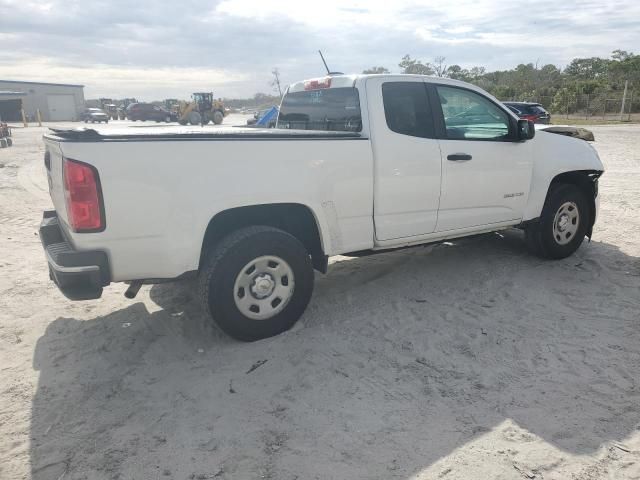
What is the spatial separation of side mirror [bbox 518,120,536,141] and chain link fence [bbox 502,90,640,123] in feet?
119

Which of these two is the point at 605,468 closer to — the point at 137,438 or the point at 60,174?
the point at 137,438

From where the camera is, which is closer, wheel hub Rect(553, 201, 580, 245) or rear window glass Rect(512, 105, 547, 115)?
wheel hub Rect(553, 201, 580, 245)

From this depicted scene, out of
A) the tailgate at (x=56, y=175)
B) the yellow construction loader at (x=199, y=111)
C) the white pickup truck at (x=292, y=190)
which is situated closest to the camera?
the white pickup truck at (x=292, y=190)

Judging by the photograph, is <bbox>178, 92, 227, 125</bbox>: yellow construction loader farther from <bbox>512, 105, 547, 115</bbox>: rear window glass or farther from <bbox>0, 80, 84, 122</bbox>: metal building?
<bbox>0, 80, 84, 122</bbox>: metal building

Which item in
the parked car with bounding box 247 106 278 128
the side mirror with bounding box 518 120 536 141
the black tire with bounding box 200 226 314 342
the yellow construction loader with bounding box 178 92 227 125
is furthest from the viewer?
the yellow construction loader with bounding box 178 92 227 125

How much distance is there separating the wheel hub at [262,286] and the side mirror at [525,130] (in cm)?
285

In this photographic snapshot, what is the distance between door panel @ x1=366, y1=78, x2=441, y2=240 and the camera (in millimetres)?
4070

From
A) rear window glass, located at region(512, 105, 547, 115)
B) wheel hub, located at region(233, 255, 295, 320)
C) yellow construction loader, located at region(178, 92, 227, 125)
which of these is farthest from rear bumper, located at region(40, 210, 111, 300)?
yellow construction loader, located at region(178, 92, 227, 125)

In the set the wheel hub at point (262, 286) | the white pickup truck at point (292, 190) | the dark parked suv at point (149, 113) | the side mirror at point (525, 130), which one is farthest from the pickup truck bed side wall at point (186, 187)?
the dark parked suv at point (149, 113)

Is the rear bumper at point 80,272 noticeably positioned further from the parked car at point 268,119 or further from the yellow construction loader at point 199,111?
the yellow construction loader at point 199,111

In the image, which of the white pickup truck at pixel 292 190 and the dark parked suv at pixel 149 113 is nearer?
the white pickup truck at pixel 292 190

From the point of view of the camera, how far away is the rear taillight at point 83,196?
3.02 m

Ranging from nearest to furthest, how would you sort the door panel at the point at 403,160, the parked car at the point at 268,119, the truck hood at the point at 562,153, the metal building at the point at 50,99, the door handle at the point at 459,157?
the door panel at the point at 403,160
the door handle at the point at 459,157
the truck hood at the point at 562,153
the parked car at the point at 268,119
the metal building at the point at 50,99

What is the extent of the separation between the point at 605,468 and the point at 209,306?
252 cm
